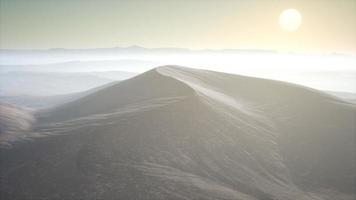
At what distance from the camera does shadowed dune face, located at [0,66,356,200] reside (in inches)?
1887

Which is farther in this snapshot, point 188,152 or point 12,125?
point 12,125

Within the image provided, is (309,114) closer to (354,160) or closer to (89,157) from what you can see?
(354,160)

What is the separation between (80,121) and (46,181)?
31140 millimetres

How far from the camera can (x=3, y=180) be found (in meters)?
48.4

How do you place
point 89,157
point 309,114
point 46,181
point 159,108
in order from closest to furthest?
point 46,181
point 89,157
point 159,108
point 309,114

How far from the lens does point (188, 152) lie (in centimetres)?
6056

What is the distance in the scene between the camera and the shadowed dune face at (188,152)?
47938 millimetres

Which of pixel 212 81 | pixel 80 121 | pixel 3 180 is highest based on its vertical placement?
pixel 212 81

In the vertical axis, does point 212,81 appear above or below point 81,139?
above

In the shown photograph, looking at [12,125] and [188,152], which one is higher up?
[188,152]

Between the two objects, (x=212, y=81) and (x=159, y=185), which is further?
(x=212, y=81)

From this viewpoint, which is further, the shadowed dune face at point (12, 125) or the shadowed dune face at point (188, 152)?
the shadowed dune face at point (12, 125)

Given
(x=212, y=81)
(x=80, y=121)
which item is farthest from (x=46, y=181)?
(x=212, y=81)

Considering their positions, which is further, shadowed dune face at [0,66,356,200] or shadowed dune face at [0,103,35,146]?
shadowed dune face at [0,103,35,146]
